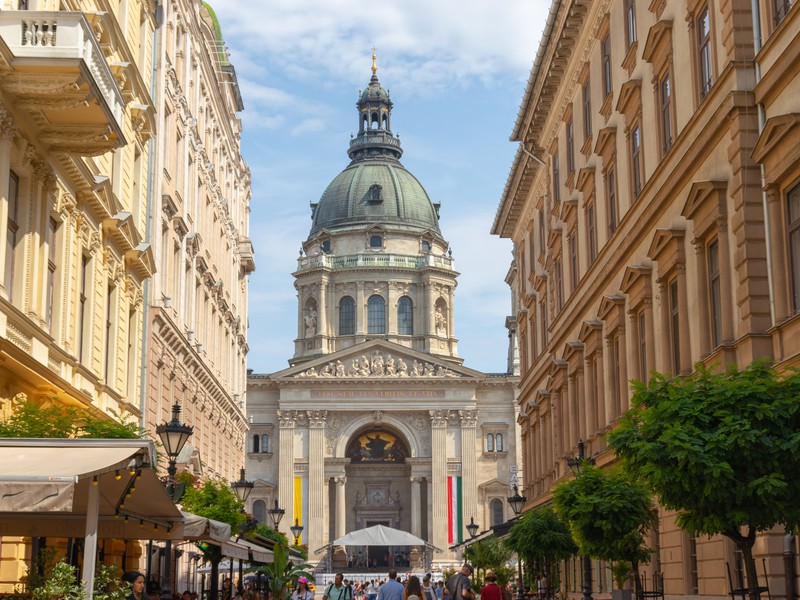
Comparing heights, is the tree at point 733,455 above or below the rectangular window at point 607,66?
below

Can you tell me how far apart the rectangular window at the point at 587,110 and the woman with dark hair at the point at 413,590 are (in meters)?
16.3

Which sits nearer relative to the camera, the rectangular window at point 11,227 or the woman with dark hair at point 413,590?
the rectangular window at point 11,227

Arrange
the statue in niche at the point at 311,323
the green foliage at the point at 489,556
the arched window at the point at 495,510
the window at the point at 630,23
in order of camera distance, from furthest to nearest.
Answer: the statue in niche at the point at 311,323, the arched window at the point at 495,510, the green foliage at the point at 489,556, the window at the point at 630,23

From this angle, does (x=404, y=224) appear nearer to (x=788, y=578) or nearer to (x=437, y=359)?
→ (x=437, y=359)

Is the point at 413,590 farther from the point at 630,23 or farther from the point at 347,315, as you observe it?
the point at 347,315

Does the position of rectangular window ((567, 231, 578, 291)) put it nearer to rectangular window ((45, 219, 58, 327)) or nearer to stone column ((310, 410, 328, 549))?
rectangular window ((45, 219, 58, 327))

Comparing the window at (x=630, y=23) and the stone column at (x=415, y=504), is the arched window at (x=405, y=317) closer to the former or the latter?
the stone column at (x=415, y=504)

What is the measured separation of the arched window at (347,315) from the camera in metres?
113

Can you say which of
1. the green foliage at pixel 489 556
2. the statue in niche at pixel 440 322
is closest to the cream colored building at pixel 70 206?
the green foliage at pixel 489 556

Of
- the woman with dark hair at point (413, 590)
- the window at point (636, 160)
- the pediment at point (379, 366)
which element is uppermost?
the pediment at point (379, 366)

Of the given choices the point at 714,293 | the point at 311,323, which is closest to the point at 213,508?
the point at 714,293

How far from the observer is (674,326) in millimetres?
25719

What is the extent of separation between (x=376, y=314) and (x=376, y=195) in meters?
12.0

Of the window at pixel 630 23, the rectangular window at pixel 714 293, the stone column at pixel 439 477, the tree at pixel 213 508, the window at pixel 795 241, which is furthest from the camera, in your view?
the stone column at pixel 439 477
